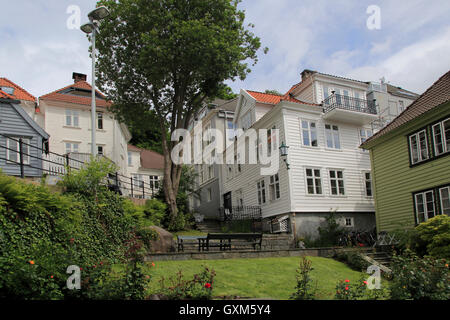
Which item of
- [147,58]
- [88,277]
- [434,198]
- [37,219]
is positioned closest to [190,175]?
[147,58]

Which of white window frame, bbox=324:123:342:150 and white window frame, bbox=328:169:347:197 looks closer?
white window frame, bbox=328:169:347:197

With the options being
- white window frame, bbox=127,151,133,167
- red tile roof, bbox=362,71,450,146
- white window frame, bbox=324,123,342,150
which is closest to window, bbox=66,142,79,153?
white window frame, bbox=127,151,133,167

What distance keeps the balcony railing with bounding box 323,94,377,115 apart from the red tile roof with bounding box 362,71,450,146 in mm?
5321

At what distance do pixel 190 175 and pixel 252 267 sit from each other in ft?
81.5

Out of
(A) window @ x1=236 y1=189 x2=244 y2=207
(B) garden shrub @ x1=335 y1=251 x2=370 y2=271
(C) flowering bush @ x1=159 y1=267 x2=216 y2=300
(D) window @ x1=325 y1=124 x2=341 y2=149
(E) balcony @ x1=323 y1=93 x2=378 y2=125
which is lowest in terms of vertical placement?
(B) garden shrub @ x1=335 y1=251 x2=370 y2=271

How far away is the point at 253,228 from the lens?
2467 centimetres

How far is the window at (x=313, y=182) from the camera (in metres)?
23.6

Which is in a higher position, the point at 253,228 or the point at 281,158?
the point at 281,158

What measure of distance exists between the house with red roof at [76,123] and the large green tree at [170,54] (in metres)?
8.54

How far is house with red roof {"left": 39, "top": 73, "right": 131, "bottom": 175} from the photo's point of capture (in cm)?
3388

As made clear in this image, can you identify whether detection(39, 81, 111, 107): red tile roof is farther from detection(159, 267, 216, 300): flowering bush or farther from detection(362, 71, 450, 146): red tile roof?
detection(159, 267, 216, 300): flowering bush

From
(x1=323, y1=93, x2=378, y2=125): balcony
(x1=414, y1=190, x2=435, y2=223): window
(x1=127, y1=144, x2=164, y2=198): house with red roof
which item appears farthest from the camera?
(x1=127, y1=144, x2=164, y2=198): house with red roof

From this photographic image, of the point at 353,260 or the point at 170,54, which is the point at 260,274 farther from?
the point at 170,54

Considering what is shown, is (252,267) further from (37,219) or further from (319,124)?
(319,124)
